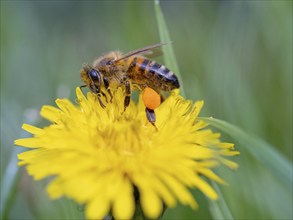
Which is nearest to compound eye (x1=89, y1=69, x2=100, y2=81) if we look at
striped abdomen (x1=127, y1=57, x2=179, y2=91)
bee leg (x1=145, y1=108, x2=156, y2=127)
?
striped abdomen (x1=127, y1=57, x2=179, y2=91)

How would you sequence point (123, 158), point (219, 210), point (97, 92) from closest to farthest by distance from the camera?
point (123, 158)
point (219, 210)
point (97, 92)

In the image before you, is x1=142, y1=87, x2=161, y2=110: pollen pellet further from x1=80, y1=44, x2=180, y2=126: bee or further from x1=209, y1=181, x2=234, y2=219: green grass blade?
x1=209, y1=181, x2=234, y2=219: green grass blade

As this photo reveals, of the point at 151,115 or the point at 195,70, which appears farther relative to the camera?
the point at 195,70

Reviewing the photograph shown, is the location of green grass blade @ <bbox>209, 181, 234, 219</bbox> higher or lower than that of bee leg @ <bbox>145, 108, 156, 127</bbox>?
lower

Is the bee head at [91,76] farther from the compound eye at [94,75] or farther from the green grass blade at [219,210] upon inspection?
the green grass blade at [219,210]

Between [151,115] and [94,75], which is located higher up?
[94,75]

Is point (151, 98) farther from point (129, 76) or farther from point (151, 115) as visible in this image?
point (129, 76)

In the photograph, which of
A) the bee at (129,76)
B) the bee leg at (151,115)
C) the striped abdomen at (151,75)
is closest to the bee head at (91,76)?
the bee at (129,76)

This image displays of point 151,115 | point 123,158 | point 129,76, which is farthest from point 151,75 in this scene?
point 123,158
